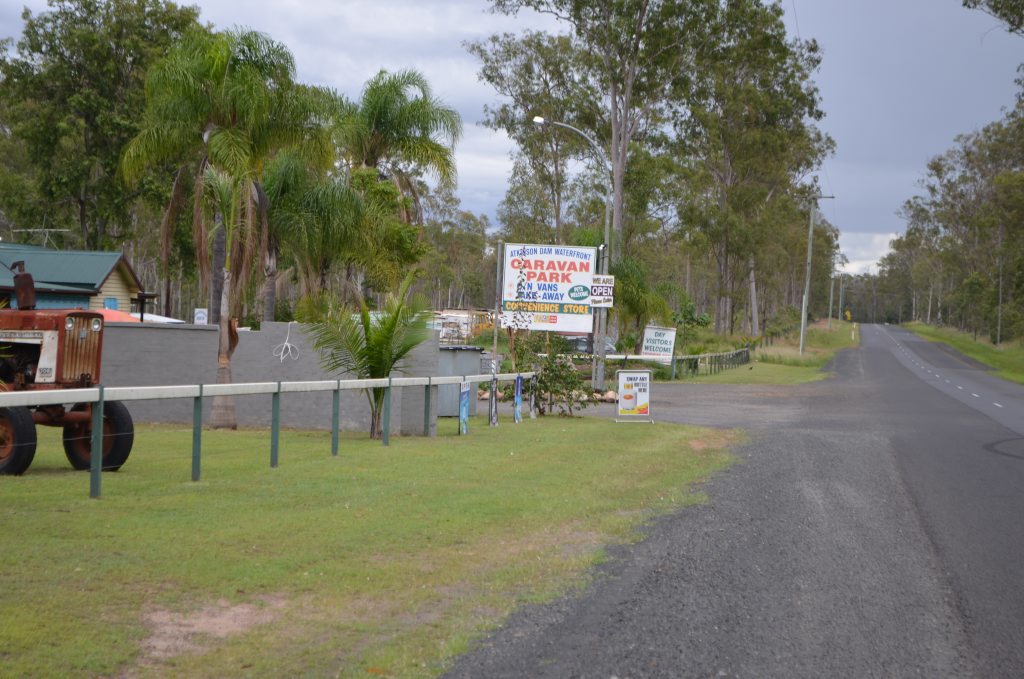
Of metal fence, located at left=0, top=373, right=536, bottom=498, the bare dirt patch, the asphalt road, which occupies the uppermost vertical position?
metal fence, located at left=0, top=373, right=536, bottom=498

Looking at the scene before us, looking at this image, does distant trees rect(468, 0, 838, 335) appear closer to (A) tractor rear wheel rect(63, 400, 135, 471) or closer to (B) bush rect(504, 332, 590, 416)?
(B) bush rect(504, 332, 590, 416)

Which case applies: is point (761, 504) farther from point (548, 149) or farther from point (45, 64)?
point (548, 149)

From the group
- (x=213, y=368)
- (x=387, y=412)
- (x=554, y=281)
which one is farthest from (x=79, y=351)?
(x=554, y=281)

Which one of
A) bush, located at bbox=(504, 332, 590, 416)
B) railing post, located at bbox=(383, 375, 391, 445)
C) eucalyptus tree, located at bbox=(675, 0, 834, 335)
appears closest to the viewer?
railing post, located at bbox=(383, 375, 391, 445)

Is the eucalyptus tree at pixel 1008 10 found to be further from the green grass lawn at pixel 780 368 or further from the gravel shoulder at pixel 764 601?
the gravel shoulder at pixel 764 601

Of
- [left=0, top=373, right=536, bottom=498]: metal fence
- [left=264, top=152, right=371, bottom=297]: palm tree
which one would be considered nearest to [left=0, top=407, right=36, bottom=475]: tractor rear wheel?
[left=0, top=373, right=536, bottom=498]: metal fence

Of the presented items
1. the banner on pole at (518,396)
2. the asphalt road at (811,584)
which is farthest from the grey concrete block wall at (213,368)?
the asphalt road at (811,584)

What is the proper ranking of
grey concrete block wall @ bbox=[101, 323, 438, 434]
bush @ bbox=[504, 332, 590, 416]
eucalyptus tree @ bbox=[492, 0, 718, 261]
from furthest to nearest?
eucalyptus tree @ bbox=[492, 0, 718, 261]
bush @ bbox=[504, 332, 590, 416]
grey concrete block wall @ bbox=[101, 323, 438, 434]

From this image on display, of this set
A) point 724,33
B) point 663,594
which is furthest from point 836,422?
point 724,33

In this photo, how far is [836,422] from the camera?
21.1 metres

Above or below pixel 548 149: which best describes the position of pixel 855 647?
below

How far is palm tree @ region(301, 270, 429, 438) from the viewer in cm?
1481

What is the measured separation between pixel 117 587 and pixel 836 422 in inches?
701

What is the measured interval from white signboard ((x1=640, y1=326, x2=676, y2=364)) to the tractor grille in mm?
30602
